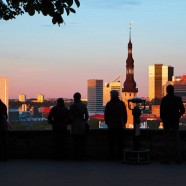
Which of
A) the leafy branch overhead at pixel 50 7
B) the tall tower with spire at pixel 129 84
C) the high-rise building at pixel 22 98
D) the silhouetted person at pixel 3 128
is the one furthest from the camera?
the tall tower with spire at pixel 129 84

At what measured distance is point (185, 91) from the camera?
197 metres

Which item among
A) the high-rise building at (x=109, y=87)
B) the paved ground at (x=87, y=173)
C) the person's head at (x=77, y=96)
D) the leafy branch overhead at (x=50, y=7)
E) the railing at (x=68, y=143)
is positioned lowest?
the paved ground at (x=87, y=173)

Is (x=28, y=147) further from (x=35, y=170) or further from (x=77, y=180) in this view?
(x=77, y=180)

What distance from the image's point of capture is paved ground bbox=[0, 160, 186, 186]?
33.2ft

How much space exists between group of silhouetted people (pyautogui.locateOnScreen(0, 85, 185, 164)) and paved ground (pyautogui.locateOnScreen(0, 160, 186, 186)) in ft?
1.31

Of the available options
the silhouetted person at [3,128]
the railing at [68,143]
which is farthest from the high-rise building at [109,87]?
the silhouetted person at [3,128]

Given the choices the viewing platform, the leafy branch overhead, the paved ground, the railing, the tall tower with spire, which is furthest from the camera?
the tall tower with spire

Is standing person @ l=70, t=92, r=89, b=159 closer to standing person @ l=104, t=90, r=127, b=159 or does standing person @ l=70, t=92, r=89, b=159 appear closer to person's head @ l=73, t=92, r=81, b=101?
person's head @ l=73, t=92, r=81, b=101

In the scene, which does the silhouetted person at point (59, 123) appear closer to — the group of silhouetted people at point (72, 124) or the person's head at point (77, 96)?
the group of silhouetted people at point (72, 124)

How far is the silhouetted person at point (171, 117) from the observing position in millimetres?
12742

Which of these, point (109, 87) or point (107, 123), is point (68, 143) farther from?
point (109, 87)

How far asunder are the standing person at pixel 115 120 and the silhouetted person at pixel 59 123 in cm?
101

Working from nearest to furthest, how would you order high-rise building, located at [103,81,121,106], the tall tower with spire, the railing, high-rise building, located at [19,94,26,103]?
the railing
high-rise building, located at [19,94,26,103]
the tall tower with spire
high-rise building, located at [103,81,121,106]

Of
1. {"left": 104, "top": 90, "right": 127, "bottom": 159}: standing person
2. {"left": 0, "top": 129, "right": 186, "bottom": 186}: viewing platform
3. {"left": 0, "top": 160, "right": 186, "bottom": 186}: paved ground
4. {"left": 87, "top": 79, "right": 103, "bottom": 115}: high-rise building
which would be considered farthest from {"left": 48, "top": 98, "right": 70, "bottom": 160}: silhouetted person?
{"left": 87, "top": 79, "right": 103, "bottom": 115}: high-rise building
